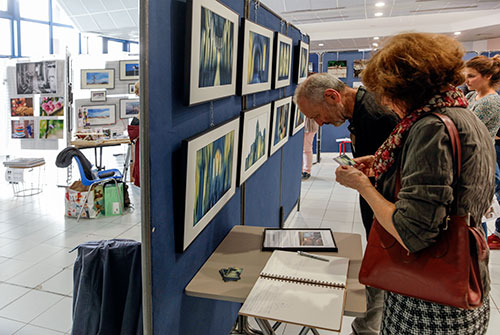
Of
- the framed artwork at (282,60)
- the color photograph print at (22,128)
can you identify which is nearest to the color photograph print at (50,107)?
the color photograph print at (22,128)

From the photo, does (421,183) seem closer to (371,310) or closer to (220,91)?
(220,91)

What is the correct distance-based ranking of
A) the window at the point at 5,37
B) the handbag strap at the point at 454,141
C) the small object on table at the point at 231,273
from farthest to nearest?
the window at the point at 5,37 < the small object on table at the point at 231,273 < the handbag strap at the point at 454,141

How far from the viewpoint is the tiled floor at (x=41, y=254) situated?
2912 millimetres

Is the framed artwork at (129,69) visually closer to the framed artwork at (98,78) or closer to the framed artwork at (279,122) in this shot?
the framed artwork at (98,78)

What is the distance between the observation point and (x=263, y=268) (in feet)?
5.90

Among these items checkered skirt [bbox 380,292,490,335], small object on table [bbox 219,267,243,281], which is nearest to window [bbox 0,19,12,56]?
small object on table [bbox 219,267,243,281]

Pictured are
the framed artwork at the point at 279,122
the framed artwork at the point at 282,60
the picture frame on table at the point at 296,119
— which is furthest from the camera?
the picture frame on table at the point at 296,119

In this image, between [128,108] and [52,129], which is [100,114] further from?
[52,129]

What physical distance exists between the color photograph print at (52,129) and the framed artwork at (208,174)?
18.3 feet

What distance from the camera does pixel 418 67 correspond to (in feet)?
3.75

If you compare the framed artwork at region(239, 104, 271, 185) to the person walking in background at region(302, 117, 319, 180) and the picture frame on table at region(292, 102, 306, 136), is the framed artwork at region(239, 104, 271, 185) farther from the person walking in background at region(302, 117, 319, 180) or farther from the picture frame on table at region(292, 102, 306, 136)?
the person walking in background at region(302, 117, 319, 180)

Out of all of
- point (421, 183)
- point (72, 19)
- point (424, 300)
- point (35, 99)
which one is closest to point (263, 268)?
point (424, 300)

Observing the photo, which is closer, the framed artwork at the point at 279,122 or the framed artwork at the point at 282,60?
the framed artwork at the point at 282,60

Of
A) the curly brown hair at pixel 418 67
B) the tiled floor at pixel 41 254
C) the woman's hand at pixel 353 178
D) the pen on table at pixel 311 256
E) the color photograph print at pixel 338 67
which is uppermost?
the color photograph print at pixel 338 67
